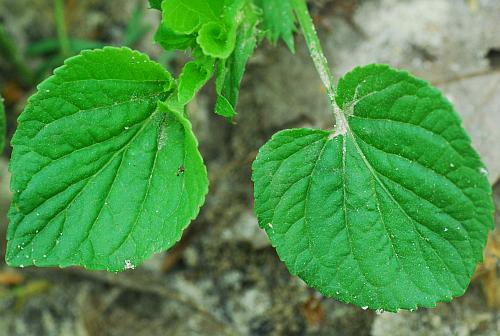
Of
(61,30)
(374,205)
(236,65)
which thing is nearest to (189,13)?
(236,65)

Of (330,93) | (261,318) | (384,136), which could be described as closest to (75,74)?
(330,93)

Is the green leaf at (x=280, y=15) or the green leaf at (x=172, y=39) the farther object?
the green leaf at (x=280, y=15)

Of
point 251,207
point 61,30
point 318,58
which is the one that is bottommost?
point 251,207

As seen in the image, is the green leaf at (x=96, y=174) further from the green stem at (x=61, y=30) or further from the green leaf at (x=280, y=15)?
the green stem at (x=61, y=30)

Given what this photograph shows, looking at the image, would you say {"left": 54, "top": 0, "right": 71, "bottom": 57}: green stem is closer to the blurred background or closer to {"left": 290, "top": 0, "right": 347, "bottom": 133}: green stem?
the blurred background

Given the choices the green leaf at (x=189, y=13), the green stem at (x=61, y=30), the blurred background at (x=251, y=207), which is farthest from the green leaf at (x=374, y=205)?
the green stem at (x=61, y=30)

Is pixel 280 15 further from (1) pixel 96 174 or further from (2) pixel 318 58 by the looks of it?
(1) pixel 96 174
